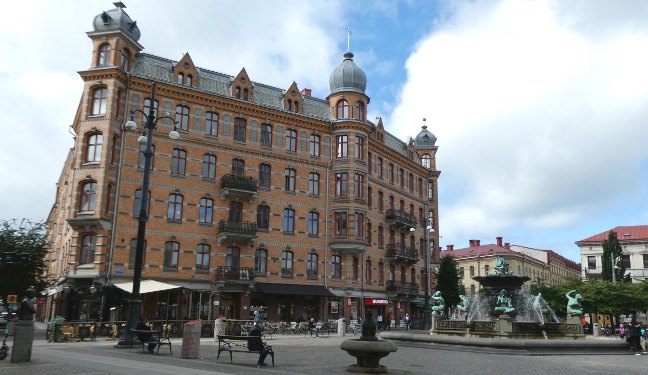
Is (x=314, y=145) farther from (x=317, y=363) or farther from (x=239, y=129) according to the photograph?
(x=317, y=363)

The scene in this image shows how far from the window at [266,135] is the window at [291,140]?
5.10ft

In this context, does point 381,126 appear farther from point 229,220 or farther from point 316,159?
point 229,220

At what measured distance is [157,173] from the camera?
3712cm

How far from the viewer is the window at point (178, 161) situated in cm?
3806

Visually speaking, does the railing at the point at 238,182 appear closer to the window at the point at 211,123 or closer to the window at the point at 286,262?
the window at the point at 211,123

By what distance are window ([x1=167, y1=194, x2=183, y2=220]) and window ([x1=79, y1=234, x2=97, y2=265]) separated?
16.3ft

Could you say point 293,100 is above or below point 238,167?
above

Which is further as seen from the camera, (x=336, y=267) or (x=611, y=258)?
(x=611, y=258)

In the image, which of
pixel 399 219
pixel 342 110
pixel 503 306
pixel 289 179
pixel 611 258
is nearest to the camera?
pixel 503 306

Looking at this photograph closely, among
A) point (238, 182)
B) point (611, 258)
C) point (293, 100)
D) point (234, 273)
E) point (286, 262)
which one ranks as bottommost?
point (234, 273)

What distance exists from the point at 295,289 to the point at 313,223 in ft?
18.7

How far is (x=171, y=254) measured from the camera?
120 feet

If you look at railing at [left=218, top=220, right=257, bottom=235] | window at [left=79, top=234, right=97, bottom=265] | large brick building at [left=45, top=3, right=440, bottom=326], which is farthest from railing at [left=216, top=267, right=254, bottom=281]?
window at [left=79, top=234, right=97, bottom=265]

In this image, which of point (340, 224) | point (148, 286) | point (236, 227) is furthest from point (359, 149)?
point (148, 286)
